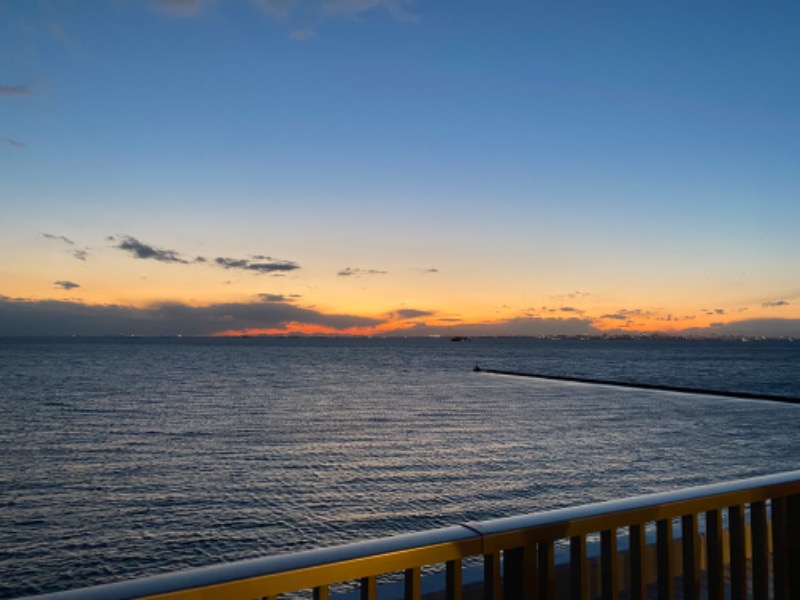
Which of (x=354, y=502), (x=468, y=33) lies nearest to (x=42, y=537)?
(x=354, y=502)

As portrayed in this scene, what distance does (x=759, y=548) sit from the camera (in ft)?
8.39

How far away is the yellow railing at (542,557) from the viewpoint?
149 cm

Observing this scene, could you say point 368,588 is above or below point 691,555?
above

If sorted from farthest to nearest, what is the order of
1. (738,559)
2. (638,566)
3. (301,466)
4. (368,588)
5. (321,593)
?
1. (301,466)
2. (738,559)
3. (638,566)
4. (368,588)
5. (321,593)

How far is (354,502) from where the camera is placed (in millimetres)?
14273

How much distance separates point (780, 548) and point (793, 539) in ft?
0.22

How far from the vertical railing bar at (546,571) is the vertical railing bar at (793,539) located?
4.11 feet

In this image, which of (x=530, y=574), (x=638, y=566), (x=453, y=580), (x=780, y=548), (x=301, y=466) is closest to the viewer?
(x=453, y=580)

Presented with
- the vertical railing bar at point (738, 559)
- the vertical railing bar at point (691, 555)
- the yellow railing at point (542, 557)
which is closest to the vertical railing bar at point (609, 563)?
the yellow railing at point (542, 557)

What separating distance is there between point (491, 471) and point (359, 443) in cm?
674

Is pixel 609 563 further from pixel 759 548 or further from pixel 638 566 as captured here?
pixel 759 548

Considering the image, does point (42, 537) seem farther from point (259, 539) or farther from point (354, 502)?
point (354, 502)

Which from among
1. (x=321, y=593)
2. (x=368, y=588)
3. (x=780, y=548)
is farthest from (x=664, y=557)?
(x=321, y=593)

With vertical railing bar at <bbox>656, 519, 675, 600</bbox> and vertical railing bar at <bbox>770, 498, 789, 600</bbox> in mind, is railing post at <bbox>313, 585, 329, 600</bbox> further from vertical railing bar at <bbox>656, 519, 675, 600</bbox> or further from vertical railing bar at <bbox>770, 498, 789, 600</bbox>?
vertical railing bar at <bbox>770, 498, 789, 600</bbox>
